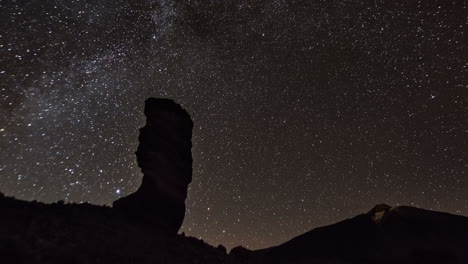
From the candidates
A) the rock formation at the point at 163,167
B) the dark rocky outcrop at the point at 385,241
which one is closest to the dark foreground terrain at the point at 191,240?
the dark rocky outcrop at the point at 385,241

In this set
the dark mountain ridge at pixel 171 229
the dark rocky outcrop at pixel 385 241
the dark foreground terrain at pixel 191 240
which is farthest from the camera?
the dark rocky outcrop at pixel 385 241

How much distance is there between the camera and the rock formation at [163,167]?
65.2 ft

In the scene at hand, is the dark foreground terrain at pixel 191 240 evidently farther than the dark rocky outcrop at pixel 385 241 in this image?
No

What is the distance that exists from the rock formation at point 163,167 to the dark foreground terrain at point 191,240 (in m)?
1.44

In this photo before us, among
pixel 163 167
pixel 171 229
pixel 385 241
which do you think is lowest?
pixel 385 241

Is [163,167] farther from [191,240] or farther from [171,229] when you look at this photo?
[191,240]

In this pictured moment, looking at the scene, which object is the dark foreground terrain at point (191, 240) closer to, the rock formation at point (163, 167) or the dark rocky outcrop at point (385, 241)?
the dark rocky outcrop at point (385, 241)

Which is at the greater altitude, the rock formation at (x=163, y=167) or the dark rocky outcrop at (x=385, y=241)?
the rock formation at (x=163, y=167)

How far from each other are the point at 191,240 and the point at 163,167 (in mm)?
5512

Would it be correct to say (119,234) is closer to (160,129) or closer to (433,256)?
(160,129)

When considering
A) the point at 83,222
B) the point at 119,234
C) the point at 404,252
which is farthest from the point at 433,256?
the point at 83,222

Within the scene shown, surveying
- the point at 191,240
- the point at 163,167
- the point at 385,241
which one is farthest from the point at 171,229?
the point at 385,241

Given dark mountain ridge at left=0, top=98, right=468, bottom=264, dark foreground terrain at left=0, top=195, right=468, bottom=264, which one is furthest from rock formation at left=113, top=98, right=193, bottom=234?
dark foreground terrain at left=0, top=195, right=468, bottom=264

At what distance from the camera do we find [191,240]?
19.1 m
